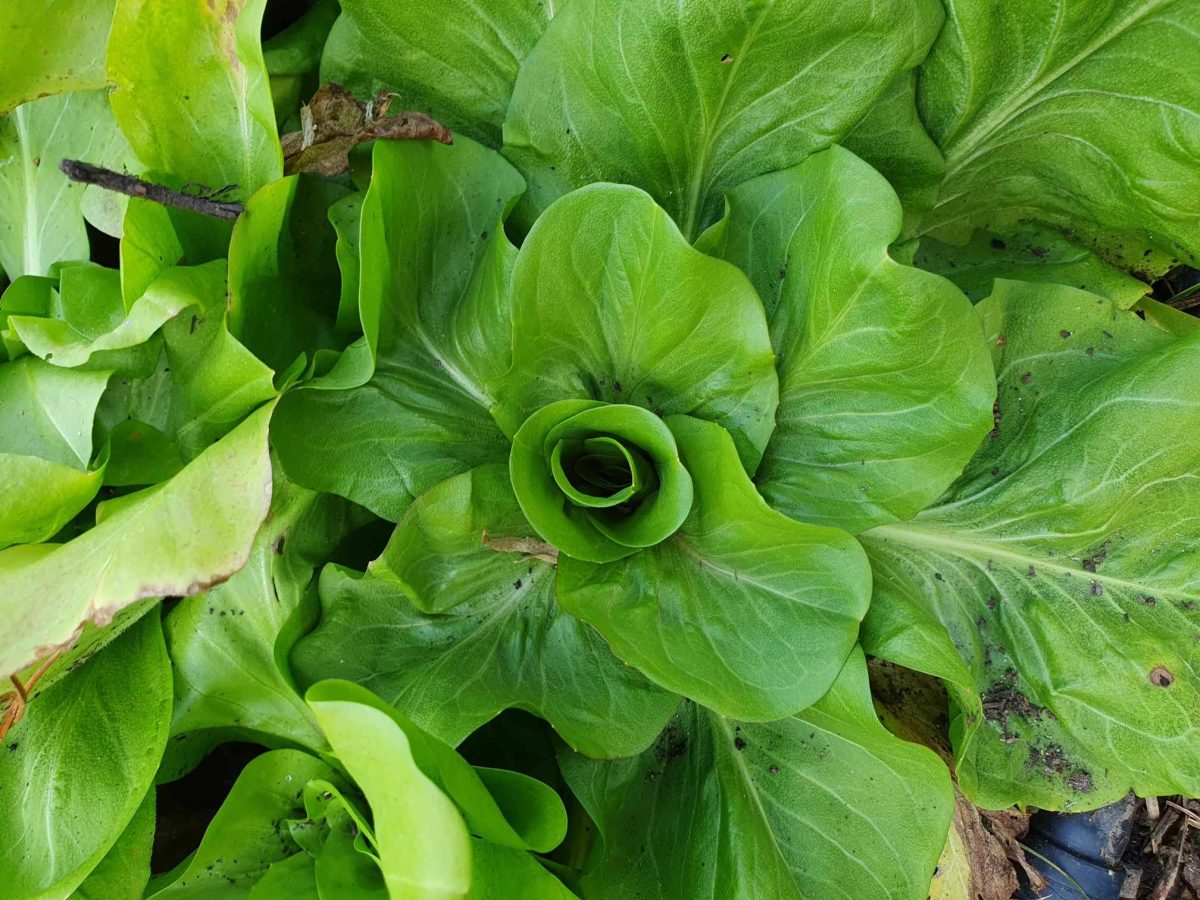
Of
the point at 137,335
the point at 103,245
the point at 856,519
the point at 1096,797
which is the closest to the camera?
the point at 137,335

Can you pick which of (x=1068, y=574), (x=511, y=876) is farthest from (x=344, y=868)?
(x=1068, y=574)

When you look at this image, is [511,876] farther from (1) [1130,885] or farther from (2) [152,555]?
(1) [1130,885]

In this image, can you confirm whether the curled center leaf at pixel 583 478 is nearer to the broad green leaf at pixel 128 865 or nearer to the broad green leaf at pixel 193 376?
the broad green leaf at pixel 193 376

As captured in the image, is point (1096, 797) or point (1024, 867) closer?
point (1096, 797)

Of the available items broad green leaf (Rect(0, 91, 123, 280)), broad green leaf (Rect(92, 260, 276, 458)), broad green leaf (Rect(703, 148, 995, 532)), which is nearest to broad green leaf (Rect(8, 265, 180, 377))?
broad green leaf (Rect(92, 260, 276, 458))

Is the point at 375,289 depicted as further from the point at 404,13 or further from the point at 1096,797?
the point at 1096,797

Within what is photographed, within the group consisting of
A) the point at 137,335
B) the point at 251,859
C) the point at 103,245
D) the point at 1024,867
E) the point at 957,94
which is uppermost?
the point at 957,94

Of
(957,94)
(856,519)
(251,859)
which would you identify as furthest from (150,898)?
(957,94)
